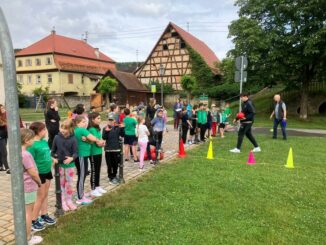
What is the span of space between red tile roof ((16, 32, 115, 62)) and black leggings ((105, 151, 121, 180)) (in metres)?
49.5

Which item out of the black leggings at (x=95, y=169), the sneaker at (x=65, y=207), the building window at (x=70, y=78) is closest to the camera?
the sneaker at (x=65, y=207)

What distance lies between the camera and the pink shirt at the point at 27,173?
4.03m

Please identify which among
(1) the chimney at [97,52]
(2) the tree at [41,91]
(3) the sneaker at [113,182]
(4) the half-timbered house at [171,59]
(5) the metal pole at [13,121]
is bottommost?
(3) the sneaker at [113,182]

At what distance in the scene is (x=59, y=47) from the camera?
2131 inches

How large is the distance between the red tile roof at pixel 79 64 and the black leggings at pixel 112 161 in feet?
159

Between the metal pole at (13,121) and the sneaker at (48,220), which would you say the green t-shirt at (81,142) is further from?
the metal pole at (13,121)

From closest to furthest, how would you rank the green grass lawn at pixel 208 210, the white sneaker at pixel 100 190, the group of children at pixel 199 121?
1. the green grass lawn at pixel 208 210
2. the white sneaker at pixel 100 190
3. the group of children at pixel 199 121

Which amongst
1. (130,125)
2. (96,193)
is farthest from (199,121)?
(96,193)

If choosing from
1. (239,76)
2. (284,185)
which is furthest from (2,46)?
(239,76)

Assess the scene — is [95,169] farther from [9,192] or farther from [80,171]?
[9,192]

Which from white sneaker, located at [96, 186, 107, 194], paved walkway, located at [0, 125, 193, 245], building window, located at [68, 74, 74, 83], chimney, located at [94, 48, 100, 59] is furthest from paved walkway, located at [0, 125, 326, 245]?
chimney, located at [94, 48, 100, 59]

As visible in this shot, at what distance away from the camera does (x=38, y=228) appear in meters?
4.70

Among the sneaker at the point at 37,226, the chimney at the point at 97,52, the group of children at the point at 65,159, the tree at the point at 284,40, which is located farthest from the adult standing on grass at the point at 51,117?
the chimney at the point at 97,52

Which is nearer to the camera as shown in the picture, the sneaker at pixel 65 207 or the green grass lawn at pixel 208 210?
the green grass lawn at pixel 208 210
